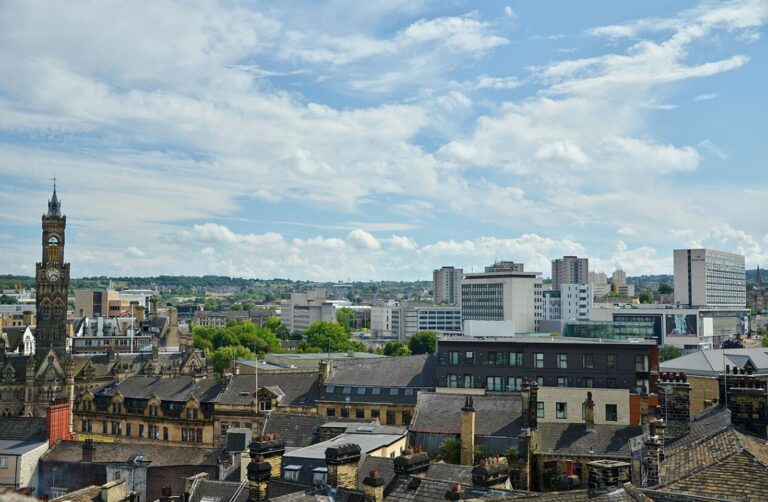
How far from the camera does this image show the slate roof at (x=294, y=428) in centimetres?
4966

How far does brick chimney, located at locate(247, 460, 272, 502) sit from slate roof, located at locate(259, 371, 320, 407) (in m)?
44.1

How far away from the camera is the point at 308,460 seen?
122 feet

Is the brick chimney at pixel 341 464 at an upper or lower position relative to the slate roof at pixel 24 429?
upper

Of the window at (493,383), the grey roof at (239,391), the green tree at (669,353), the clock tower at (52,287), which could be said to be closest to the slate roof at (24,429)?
the grey roof at (239,391)

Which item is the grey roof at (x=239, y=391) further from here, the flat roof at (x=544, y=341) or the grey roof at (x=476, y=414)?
the grey roof at (x=476, y=414)

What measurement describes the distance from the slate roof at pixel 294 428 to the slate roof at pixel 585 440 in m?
14.6

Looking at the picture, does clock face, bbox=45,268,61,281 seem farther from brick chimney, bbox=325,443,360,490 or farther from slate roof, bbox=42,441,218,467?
brick chimney, bbox=325,443,360,490

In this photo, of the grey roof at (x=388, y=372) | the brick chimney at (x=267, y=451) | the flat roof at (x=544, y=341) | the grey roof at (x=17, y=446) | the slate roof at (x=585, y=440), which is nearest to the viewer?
the brick chimney at (x=267, y=451)

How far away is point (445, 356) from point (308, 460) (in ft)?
115

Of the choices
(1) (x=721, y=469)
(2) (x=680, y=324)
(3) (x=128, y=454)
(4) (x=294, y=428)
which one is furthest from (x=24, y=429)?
(2) (x=680, y=324)

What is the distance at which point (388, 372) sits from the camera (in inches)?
2844

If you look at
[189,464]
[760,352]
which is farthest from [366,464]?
[760,352]

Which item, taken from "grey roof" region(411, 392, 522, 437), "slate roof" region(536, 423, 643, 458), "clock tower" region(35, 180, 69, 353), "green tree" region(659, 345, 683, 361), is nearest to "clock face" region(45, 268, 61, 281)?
"clock tower" region(35, 180, 69, 353)

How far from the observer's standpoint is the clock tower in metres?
110
